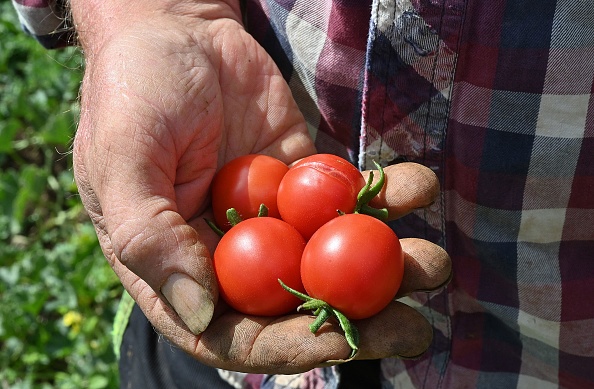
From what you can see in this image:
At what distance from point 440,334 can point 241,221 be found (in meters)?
0.59

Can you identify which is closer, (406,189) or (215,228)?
(406,189)

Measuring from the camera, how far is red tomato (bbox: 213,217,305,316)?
4.53 feet

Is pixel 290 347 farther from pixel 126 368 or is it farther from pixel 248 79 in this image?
pixel 126 368

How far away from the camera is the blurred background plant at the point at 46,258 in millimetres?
2820

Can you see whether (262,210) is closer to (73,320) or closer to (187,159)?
(187,159)

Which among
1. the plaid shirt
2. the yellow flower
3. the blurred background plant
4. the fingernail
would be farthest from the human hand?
the yellow flower

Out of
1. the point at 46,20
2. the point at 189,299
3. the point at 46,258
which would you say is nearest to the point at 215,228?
the point at 189,299

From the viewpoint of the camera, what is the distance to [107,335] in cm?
284

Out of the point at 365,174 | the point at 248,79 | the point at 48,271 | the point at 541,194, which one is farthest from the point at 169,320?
the point at 48,271

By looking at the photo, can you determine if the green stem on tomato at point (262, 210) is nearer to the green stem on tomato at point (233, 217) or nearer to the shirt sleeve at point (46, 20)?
the green stem on tomato at point (233, 217)

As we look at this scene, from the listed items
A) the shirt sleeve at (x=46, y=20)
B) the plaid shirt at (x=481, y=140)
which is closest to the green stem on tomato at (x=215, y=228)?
the plaid shirt at (x=481, y=140)

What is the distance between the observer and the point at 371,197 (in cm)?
150

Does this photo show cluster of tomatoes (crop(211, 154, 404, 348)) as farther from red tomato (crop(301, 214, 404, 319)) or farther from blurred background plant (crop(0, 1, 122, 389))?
blurred background plant (crop(0, 1, 122, 389))

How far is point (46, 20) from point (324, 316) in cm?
129
